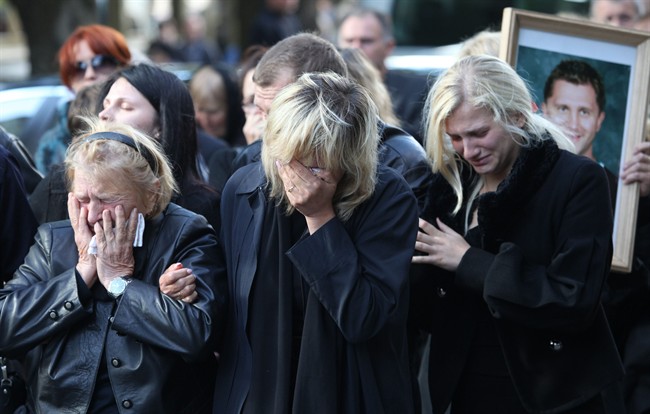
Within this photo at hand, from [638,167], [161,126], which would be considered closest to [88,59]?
[161,126]

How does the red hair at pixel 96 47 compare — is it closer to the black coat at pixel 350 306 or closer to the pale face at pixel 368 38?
the pale face at pixel 368 38

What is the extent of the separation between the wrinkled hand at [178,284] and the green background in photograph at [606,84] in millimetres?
Result: 1750

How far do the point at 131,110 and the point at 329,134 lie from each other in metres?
1.35

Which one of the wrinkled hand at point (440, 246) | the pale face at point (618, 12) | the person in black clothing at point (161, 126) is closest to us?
the wrinkled hand at point (440, 246)

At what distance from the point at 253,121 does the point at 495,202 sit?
5.28 ft

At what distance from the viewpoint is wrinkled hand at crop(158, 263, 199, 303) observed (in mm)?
3260

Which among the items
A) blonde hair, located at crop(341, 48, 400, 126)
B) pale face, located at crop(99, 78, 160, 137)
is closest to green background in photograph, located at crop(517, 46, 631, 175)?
blonde hair, located at crop(341, 48, 400, 126)

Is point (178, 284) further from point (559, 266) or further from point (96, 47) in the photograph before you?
point (96, 47)

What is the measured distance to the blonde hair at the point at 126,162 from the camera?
333cm

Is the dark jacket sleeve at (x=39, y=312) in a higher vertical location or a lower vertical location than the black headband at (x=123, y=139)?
lower

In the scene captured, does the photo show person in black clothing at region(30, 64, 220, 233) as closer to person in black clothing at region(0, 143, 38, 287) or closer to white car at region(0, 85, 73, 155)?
person in black clothing at region(0, 143, 38, 287)

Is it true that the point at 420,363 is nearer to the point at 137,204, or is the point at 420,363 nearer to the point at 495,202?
the point at 495,202

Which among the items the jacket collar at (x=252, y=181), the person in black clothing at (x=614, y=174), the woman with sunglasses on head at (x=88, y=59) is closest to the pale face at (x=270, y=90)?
the jacket collar at (x=252, y=181)

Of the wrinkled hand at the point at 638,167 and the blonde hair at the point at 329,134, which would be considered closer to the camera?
the blonde hair at the point at 329,134
